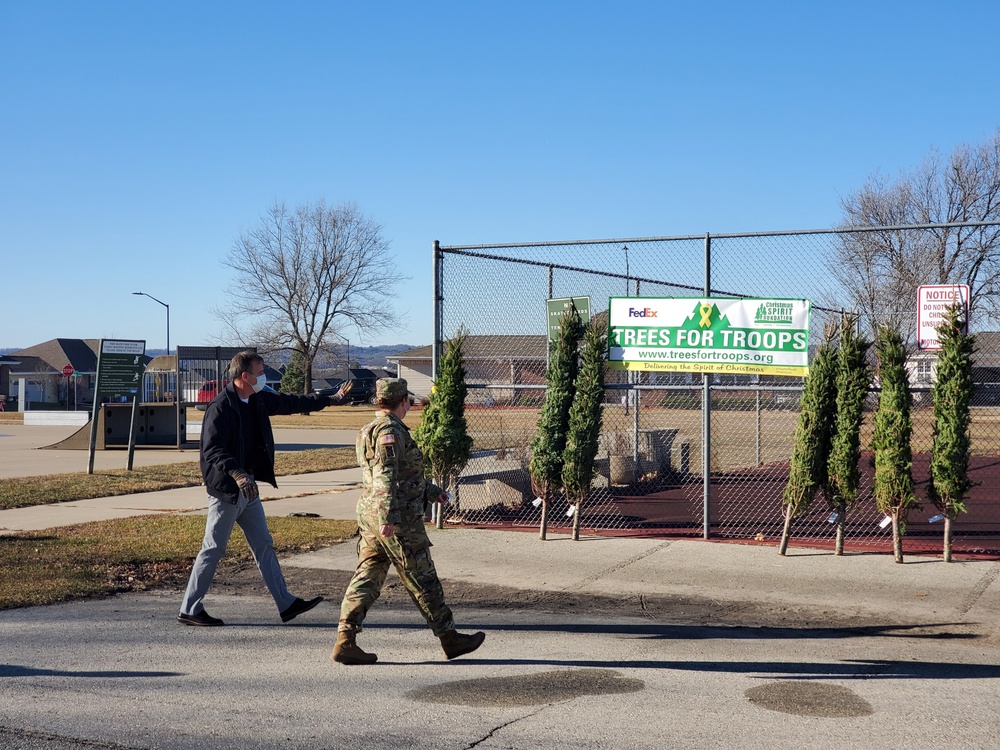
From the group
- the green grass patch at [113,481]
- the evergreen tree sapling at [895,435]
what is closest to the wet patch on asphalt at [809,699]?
the evergreen tree sapling at [895,435]

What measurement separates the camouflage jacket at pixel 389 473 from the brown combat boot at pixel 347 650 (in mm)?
675

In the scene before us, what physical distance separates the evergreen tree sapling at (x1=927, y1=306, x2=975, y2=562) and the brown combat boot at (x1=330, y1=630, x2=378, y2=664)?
5616mm

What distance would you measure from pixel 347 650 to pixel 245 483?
4.31 feet

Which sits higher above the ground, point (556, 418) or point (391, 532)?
point (556, 418)

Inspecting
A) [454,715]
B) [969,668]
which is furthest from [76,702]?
[969,668]

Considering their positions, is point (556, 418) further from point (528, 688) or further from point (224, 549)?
point (528, 688)

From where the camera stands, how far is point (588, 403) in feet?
35.0

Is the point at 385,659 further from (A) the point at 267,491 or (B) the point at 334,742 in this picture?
(A) the point at 267,491

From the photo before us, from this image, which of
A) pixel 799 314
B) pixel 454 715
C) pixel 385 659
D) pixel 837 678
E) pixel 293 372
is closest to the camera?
pixel 454 715

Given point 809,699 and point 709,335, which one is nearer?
point 809,699

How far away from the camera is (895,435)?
919 cm

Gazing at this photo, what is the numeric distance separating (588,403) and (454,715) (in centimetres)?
584

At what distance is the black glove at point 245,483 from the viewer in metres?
6.61

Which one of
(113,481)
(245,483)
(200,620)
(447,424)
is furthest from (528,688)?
(113,481)
